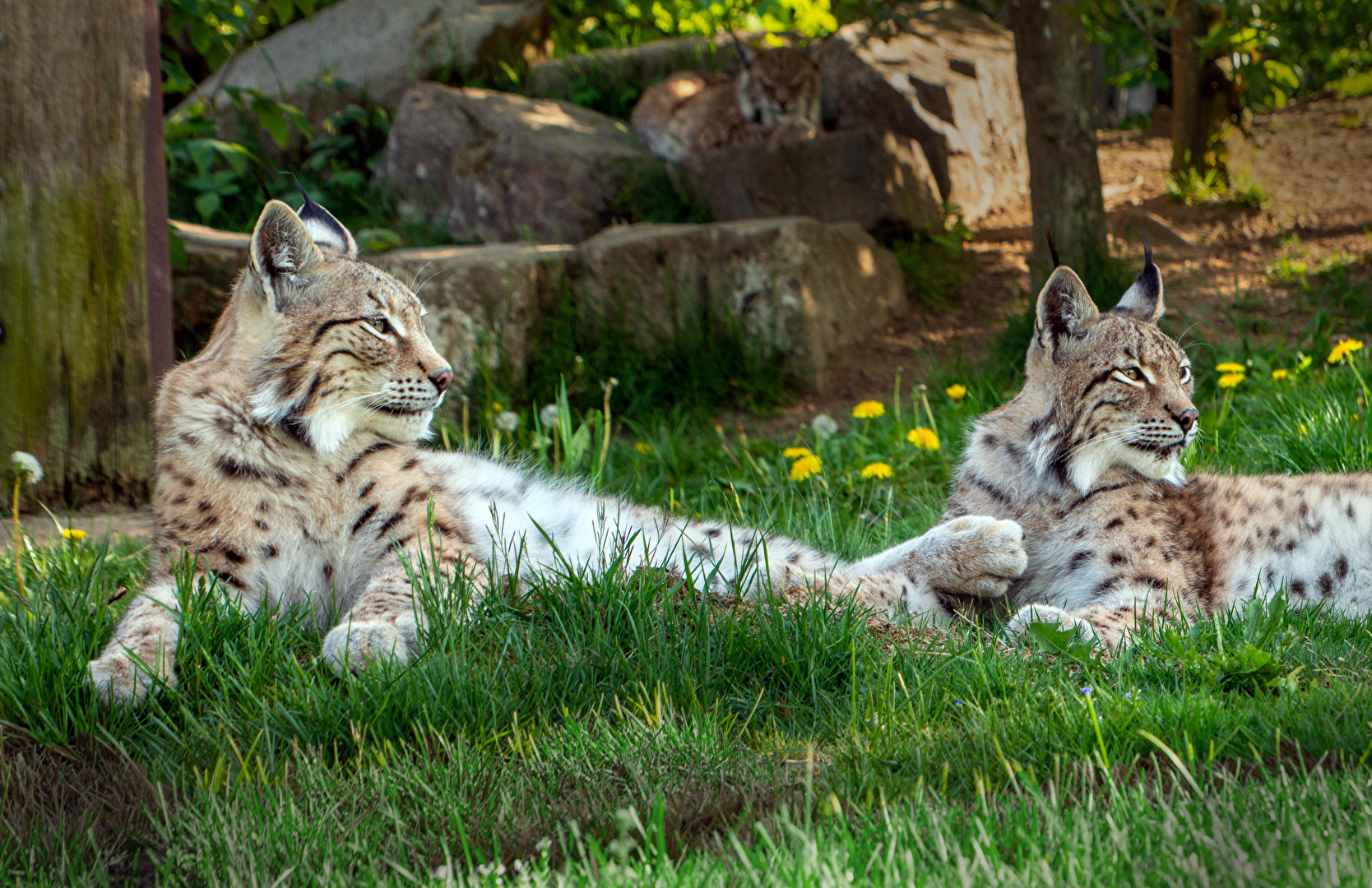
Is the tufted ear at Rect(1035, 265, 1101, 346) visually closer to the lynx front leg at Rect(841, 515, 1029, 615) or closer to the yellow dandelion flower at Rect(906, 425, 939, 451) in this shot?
the lynx front leg at Rect(841, 515, 1029, 615)

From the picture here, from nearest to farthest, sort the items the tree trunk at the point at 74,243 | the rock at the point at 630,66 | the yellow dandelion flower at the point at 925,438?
1. the tree trunk at the point at 74,243
2. the yellow dandelion flower at the point at 925,438
3. the rock at the point at 630,66

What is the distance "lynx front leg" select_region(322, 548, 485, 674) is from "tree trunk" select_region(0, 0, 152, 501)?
8.15 ft

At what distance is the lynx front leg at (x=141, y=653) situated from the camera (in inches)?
106

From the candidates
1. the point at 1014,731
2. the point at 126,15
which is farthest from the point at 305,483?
the point at 126,15

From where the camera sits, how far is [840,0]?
26.9 feet


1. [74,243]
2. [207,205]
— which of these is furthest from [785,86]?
[74,243]

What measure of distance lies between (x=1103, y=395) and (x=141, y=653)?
2769 millimetres

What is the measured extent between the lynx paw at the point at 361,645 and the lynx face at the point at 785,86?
820 centimetres

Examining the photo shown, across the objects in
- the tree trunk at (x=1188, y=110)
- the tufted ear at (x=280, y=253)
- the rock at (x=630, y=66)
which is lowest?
the tufted ear at (x=280, y=253)

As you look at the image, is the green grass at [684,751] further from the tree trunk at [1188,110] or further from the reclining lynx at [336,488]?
the tree trunk at [1188,110]

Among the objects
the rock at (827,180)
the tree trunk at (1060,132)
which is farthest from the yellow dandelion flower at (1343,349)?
the rock at (827,180)

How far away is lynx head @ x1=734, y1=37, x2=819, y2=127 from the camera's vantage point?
33.8 feet

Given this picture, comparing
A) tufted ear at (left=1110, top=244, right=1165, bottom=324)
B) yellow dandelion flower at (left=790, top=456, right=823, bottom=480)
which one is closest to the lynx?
yellow dandelion flower at (left=790, top=456, right=823, bottom=480)

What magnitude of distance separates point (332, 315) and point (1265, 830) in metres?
2.62
